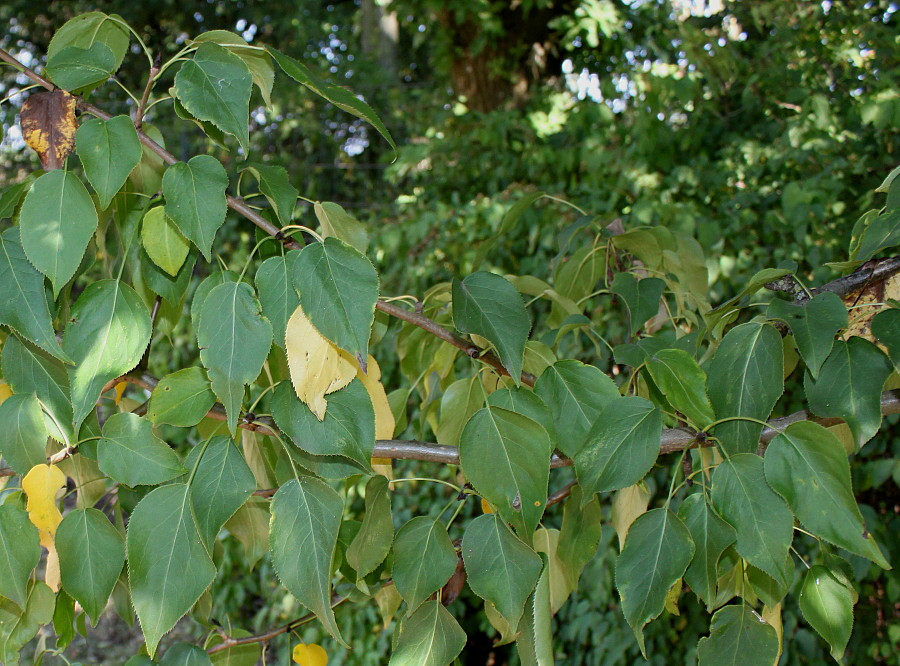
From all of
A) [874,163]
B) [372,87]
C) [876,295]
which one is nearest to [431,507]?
[874,163]

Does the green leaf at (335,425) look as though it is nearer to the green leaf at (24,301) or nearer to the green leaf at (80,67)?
the green leaf at (24,301)

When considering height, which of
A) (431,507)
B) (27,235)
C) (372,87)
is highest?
(27,235)

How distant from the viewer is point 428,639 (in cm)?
60

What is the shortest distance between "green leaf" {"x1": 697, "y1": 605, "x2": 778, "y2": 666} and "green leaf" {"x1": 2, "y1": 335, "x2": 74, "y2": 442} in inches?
18.7

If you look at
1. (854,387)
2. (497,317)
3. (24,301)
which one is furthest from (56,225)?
(854,387)

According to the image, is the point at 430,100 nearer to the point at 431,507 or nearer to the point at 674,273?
the point at 431,507

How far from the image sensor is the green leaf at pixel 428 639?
23.3 inches

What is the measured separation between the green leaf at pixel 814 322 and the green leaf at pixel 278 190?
36 cm

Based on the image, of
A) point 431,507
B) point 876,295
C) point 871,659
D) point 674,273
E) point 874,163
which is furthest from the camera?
point 431,507

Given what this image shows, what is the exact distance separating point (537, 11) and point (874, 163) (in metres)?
2.13

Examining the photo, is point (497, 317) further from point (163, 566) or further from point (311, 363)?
point (163, 566)

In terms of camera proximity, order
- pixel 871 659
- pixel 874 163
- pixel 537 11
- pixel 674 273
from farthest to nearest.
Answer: pixel 537 11
pixel 874 163
pixel 871 659
pixel 674 273

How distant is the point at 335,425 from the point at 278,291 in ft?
0.32

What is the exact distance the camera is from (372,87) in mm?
4840
